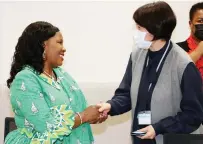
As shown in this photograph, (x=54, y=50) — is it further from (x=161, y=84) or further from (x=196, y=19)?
(x=196, y=19)

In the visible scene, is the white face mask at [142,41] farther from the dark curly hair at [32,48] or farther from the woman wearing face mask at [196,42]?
the woman wearing face mask at [196,42]

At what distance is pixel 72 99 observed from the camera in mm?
2273

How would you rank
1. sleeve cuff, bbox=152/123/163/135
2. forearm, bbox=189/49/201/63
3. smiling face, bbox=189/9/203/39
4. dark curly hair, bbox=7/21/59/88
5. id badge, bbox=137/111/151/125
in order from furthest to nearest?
smiling face, bbox=189/9/203/39 → forearm, bbox=189/49/201/63 → dark curly hair, bbox=7/21/59/88 → id badge, bbox=137/111/151/125 → sleeve cuff, bbox=152/123/163/135

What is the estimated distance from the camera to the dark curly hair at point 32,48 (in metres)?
2.18

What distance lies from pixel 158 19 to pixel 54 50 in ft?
2.17

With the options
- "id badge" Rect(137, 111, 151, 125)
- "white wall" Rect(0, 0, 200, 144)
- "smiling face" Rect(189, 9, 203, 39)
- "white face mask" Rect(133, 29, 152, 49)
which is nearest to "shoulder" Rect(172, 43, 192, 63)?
"white face mask" Rect(133, 29, 152, 49)

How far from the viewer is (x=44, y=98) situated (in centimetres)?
213

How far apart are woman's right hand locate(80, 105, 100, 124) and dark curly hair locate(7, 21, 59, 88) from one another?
1.24 ft

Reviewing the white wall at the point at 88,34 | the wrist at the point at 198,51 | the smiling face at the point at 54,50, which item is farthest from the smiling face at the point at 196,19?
the smiling face at the point at 54,50

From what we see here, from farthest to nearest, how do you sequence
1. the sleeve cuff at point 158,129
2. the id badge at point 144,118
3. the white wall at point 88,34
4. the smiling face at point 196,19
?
the white wall at point 88,34 < the smiling face at point 196,19 < the id badge at point 144,118 < the sleeve cuff at point 158,129

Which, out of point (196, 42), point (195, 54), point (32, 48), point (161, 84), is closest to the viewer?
point (161, 84)

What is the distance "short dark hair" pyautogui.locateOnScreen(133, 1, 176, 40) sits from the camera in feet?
6.67

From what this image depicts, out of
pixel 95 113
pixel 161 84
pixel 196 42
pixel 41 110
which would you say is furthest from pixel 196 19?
pixel 41 110

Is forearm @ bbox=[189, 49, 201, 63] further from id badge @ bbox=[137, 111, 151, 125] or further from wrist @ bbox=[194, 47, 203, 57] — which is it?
id badge @ bbox=[137, 111, 151, 125]
